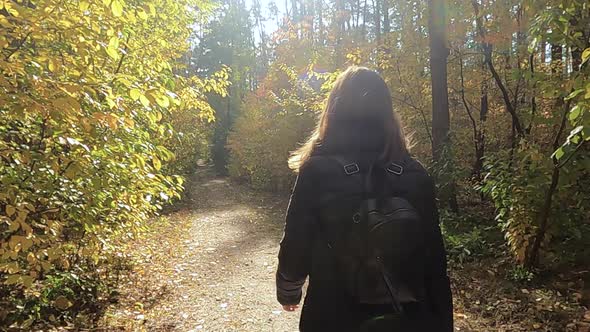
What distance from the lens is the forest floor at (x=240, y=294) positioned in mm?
4922

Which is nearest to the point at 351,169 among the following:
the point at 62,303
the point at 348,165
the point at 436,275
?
the point at 348,165

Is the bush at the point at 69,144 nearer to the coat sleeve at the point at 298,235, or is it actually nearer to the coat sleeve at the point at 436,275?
the coat sleeve at the point at 298,235

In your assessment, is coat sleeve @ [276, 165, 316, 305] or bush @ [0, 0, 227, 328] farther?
bush @ [0, 0, 227, 328]

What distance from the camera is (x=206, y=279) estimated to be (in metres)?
7.73

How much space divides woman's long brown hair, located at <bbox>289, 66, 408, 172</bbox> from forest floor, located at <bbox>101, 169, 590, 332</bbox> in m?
3.79

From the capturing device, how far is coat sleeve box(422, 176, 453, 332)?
177 centimetres

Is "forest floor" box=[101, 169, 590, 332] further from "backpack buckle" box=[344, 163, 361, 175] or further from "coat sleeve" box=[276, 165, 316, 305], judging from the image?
"backpack buckle" box=[344, 163, 361, 175]

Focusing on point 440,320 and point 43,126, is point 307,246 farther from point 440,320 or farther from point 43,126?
point 43,126

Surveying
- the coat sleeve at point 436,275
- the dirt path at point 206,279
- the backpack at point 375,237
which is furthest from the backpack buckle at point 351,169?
the dirt path at point 206,279

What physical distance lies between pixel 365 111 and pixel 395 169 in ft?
0.94

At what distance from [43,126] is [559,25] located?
15.7 feet

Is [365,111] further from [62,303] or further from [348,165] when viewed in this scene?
[62,303]

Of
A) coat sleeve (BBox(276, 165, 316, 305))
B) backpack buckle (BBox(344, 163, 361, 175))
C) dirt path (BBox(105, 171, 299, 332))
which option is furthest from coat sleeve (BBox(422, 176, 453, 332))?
dirt path (BBox(105, 171, 299, 332))

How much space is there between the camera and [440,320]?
1760mm
